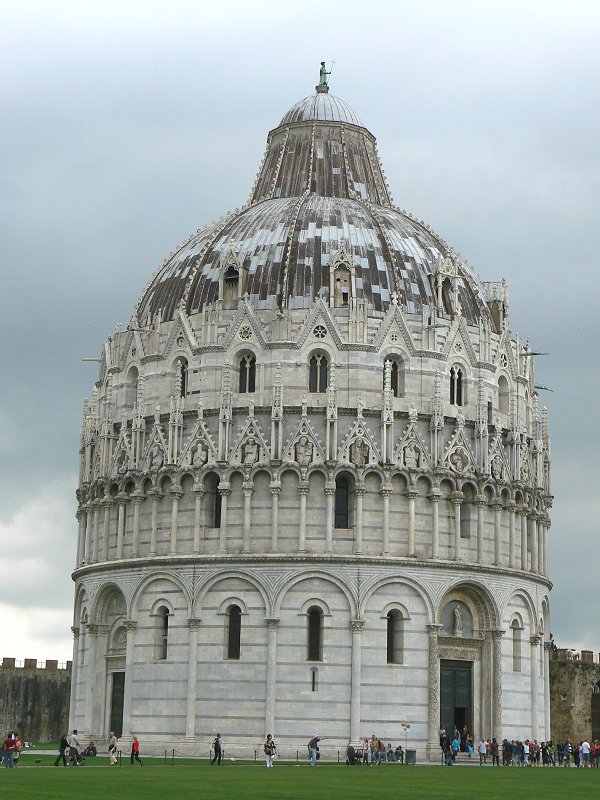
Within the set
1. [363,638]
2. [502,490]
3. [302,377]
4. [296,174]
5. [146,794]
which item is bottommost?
[146,794]

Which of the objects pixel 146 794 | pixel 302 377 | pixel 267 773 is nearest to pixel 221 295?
pixel 302 377

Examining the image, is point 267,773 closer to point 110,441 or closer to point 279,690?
point 279,690

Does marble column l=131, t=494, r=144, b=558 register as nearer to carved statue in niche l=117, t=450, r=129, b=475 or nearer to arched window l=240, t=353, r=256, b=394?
carved statue in niche l=117, t=450, r=129, b=475

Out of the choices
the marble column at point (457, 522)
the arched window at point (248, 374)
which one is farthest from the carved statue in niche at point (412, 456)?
the arched window at point (248, 374)

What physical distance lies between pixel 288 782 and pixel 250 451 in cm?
2548

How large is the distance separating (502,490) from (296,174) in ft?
69.8

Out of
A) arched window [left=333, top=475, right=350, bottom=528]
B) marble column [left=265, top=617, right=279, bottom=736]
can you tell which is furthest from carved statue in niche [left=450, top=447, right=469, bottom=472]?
marble column [left=265, top=617, right=279, bottom=736]

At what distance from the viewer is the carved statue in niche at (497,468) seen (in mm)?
73875

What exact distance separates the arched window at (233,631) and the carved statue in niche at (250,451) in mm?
6811

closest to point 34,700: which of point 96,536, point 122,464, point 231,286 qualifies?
point 96,536

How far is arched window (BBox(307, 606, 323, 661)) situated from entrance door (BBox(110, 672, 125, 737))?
33.4ft

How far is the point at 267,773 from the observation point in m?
53.4

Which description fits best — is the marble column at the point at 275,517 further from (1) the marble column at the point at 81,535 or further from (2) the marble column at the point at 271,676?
(1) the marble column at the point at 81,535

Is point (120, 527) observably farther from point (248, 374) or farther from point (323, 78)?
point (323, 78)
